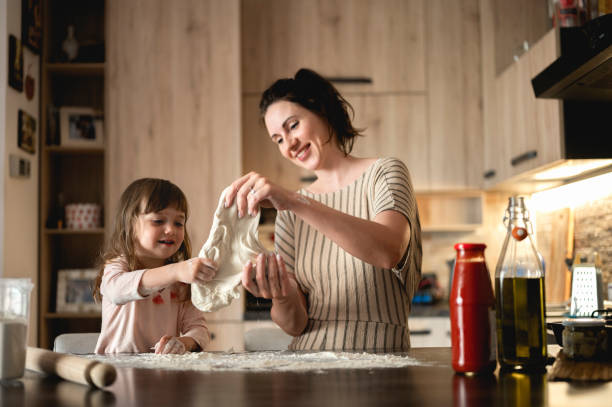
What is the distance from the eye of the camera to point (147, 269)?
1.48 metres

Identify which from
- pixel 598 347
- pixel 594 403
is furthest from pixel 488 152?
pixel 594 403

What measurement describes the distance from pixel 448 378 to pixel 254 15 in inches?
106

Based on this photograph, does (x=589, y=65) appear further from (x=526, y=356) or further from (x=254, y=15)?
(x=254, y=15)

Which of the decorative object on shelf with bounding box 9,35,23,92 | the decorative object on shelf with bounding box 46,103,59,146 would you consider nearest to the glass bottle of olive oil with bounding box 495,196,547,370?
the decorative object on shelf with bounding box 9,35,23,92

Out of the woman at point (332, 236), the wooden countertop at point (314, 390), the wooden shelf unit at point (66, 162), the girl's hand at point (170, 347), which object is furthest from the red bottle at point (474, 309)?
the wooden shelf unit at point (66, 162)

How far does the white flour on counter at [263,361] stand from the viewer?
102 centimetres

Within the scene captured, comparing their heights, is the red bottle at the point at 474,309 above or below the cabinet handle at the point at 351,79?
below

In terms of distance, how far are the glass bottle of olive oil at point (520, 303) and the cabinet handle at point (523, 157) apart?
5.82 feet

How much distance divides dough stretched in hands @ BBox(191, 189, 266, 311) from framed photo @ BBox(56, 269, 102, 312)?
1.95m

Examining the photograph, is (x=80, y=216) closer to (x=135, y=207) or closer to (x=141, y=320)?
(x=135, y=207)

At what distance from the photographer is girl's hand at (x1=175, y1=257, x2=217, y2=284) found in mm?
1247

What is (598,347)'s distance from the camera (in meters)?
1.00

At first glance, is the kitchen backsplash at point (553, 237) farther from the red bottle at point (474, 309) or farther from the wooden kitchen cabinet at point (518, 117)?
the red bottle at point (474, 309)

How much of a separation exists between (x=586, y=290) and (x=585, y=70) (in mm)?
891
